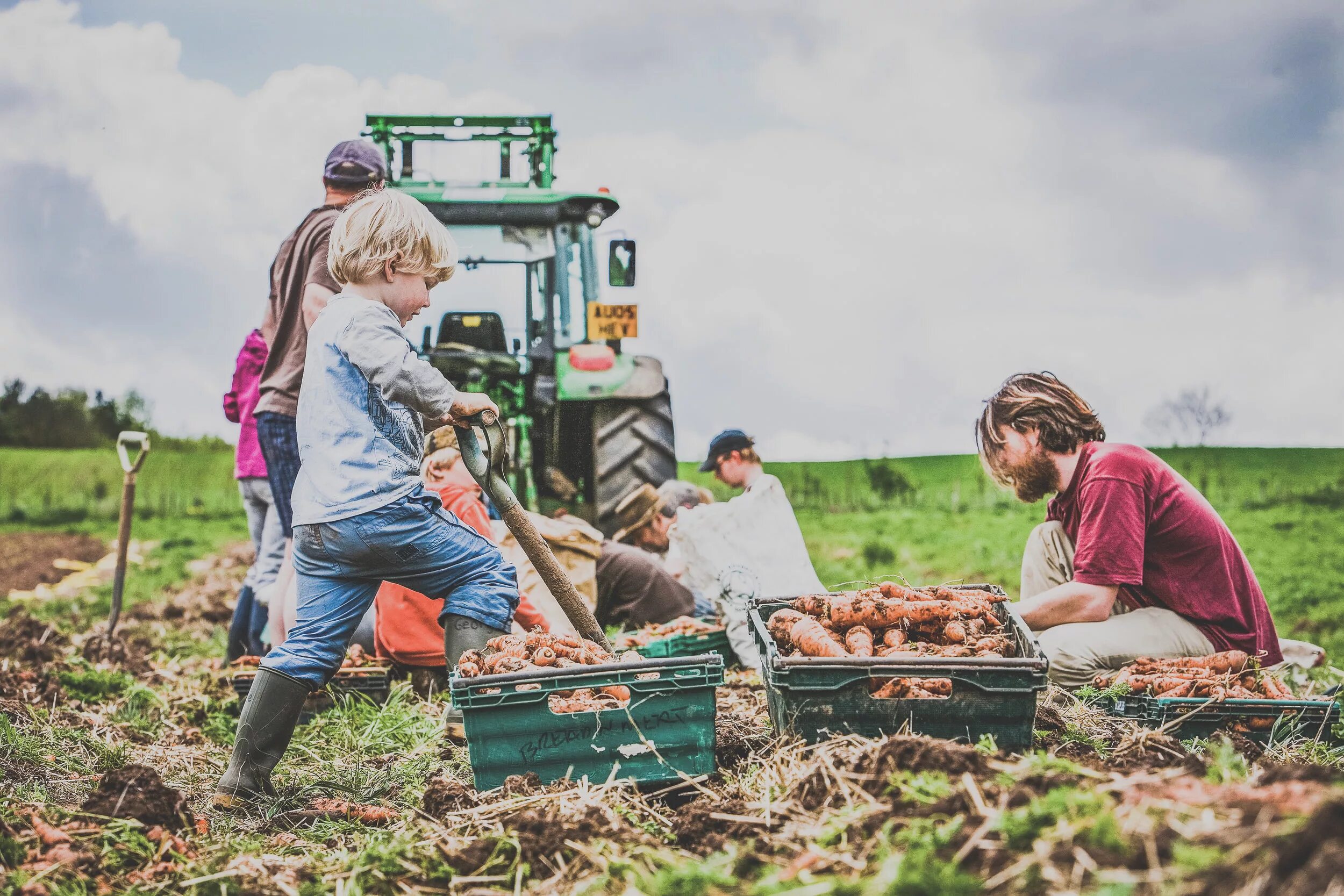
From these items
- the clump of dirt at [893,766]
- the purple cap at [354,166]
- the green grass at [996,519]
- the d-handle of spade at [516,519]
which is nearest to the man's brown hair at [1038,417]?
the d-handle of spade at [516,519]

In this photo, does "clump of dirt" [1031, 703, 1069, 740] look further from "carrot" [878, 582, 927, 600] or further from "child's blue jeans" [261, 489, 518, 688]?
"child's blue jeans" [261, 489, 518, 688]

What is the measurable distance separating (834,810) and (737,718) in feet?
4.28

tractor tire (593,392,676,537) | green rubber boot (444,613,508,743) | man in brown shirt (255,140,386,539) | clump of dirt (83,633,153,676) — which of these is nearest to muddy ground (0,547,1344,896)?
green rubber boot (444,613,508,743)

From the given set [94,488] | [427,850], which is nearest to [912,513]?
[427,850]

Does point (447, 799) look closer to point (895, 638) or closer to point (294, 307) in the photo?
point (895, 638)

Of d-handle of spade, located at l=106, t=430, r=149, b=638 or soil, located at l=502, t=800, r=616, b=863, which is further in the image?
d-handle of spade, located at l=106, t=430, r=149, b=638

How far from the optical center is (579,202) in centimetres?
804

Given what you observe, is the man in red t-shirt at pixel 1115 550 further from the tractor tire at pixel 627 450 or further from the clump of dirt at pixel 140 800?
the tractor tire at pixel 627 450

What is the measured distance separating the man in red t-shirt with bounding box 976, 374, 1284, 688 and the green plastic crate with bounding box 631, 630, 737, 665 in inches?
56.8

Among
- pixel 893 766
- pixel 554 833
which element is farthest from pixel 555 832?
pixel 893 766

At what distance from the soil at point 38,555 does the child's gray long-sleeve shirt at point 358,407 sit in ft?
32.6

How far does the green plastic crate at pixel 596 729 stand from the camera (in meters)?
2.85

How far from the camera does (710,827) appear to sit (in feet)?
8.00

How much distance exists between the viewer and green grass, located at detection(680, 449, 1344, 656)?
990cm
